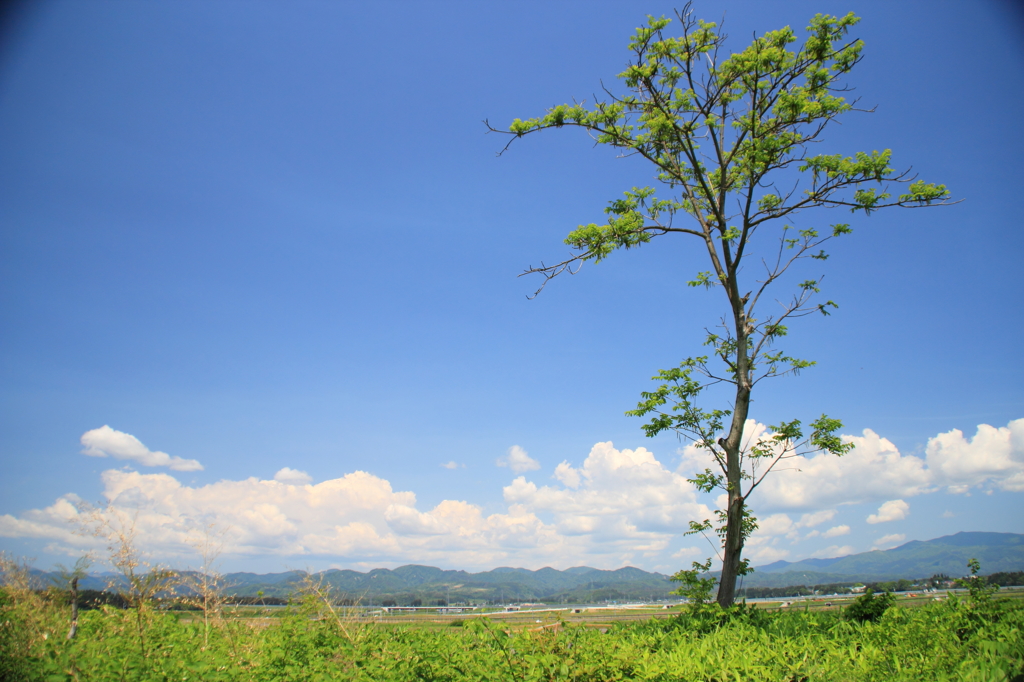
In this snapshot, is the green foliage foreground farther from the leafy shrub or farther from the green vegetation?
the leafy shrub

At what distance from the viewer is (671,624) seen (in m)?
7.59

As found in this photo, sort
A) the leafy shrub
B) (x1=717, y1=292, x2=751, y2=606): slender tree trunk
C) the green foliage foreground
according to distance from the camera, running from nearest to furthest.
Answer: the green foliage foreground → the leafy shrub → (x1=717, y1=292, x2=751, y2=606): slender tree trunk

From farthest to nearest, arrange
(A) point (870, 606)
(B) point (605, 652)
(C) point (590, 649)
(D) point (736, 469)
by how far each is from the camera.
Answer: (D) point (736, 469)
(A) point (870, 606)
(C) point (590, 649)
(B) point (605, 652)

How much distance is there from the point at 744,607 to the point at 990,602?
10.1 ft

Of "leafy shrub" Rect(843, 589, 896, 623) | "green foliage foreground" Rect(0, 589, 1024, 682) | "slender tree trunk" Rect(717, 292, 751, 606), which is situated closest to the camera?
"green foliage foreground" Rect(0, 589, 1024, 682)

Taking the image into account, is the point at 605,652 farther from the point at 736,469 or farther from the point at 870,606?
the point at 736,469

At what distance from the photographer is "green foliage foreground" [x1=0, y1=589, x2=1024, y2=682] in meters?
4.41

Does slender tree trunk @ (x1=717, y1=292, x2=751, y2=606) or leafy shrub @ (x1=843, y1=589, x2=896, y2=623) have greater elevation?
slender tree trunk @ (x1=717, y1=292, x2=751, y2=606)

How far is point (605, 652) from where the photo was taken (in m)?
4.89

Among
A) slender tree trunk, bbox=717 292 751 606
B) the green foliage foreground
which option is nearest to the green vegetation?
the green foliage foreground

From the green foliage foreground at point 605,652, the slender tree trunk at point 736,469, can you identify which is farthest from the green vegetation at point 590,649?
the slender tree trunk at point 736,469

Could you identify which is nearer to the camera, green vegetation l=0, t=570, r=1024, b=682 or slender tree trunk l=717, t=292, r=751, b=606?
green vegetation l=0, t=570, r=1024, b=682

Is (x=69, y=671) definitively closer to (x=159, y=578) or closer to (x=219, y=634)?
(x=159, y=578)

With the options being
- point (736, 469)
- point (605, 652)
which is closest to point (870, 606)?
point (736, 469)
